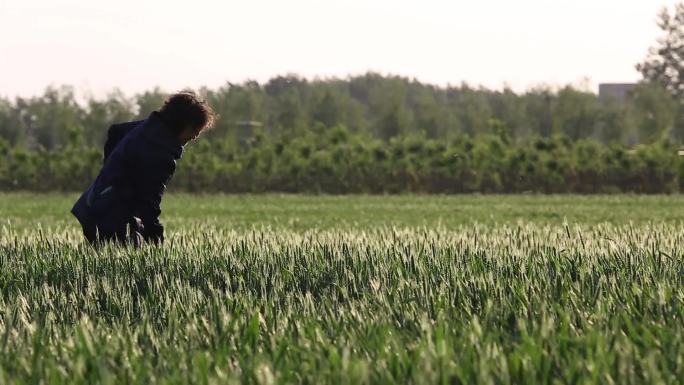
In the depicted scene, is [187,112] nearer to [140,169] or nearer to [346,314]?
[140,169]

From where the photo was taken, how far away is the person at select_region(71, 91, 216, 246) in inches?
275

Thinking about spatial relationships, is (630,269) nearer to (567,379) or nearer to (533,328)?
(533,328)

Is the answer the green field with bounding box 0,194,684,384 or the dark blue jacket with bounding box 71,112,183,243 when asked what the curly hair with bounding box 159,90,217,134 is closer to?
the dark blue jacket with bounding box 71,112,183,243

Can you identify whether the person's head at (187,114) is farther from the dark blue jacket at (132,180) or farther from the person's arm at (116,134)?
the person's arm at (116,134)

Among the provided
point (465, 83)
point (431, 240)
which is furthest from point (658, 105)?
point (431, 240)

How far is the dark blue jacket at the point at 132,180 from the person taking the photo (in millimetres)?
6992

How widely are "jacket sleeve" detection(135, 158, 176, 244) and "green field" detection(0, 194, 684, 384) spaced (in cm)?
28

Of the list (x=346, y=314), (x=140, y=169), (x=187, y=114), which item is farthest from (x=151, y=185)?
(x=346, y=314)

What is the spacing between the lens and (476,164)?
3192 centimetres

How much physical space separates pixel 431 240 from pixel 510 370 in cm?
411

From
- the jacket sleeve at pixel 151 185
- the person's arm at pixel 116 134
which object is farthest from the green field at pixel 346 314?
the person's arm at pixel 116 134

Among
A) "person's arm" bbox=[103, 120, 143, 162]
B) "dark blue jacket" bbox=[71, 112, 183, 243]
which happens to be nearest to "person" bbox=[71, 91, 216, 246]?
"dark blue jacket" bbox=[71, 112, 183, 243]

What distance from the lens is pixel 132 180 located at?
711 centimetres

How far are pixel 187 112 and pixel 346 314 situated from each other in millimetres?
3173
